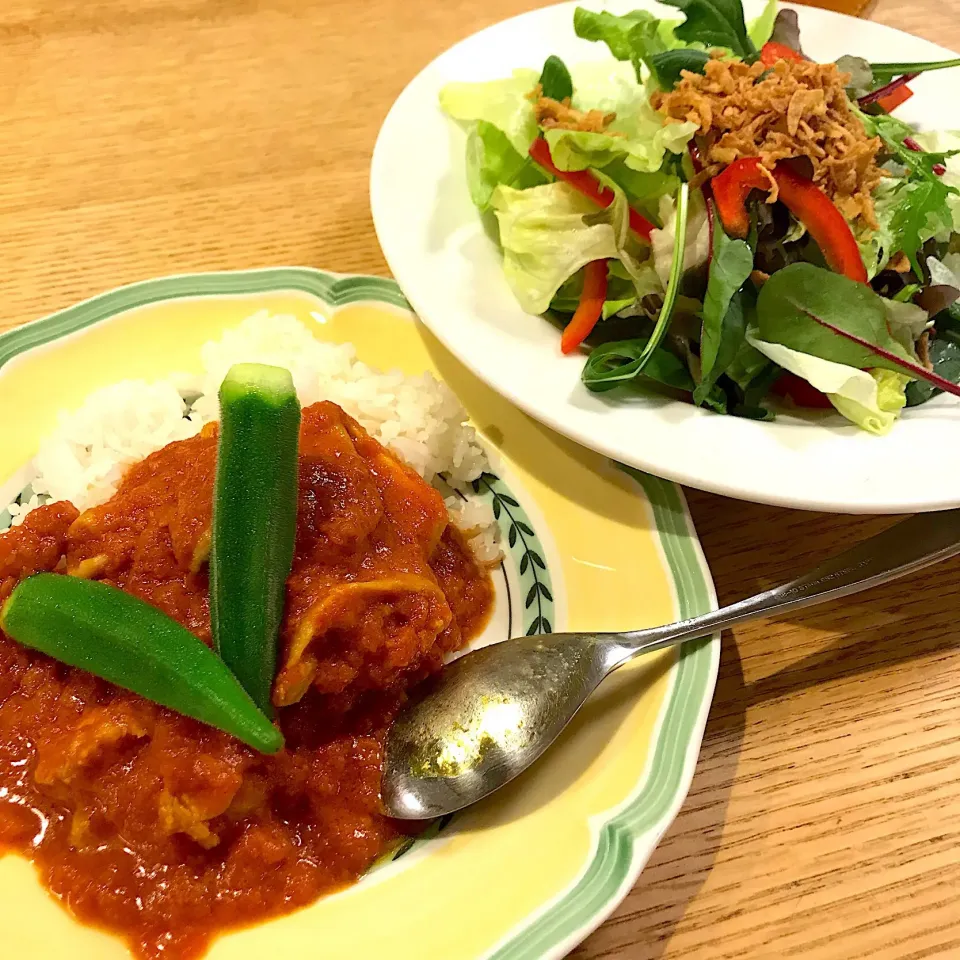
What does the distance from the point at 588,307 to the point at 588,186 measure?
0.38 m

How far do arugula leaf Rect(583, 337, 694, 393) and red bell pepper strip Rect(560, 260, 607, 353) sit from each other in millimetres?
59

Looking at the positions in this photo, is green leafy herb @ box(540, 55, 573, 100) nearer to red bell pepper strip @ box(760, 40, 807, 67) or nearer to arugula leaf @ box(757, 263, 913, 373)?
red bell pepper strip @ box(760, 40, 807, 67)

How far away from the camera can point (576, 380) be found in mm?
2023

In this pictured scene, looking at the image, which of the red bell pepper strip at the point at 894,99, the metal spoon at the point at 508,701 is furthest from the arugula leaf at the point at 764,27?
the metal spoon at the point at 508,701

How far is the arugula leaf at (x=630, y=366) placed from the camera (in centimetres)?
197

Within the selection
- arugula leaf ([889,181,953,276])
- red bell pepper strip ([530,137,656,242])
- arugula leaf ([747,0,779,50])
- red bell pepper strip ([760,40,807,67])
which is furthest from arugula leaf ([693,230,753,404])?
arugula leaf ([747,0,779,50])

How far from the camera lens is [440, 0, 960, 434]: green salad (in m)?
2.09

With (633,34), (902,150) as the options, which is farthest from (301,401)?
(902,150)

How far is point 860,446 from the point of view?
1.89m

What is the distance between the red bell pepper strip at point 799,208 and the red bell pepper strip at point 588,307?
0.35 meters

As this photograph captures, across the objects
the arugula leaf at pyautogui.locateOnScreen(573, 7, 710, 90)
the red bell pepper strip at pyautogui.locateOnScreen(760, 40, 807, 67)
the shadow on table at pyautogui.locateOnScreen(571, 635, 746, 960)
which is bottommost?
the shadow on table at pyautogui.locateOnScreen(571, 635, 746, 960)

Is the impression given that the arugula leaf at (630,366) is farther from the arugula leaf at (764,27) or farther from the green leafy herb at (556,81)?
the arugula leaf at (764,27)

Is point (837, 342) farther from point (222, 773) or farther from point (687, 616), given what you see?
point (222, 773)

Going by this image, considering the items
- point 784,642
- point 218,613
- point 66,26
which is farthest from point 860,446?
point 66,26
